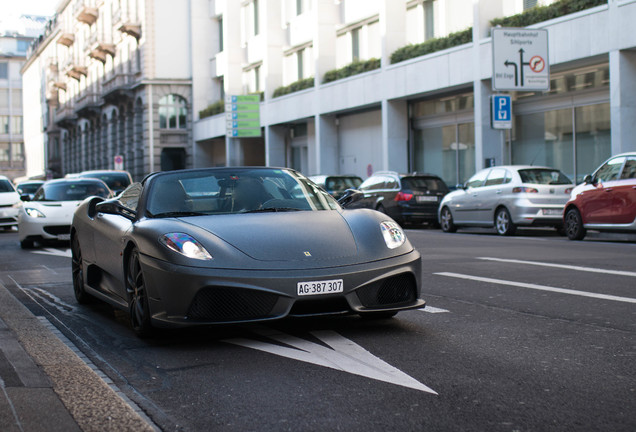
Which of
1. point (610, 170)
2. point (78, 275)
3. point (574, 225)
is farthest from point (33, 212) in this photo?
point (610, 170)

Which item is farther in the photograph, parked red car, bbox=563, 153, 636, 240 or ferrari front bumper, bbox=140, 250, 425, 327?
parked red car, bbox=563, 153, 636, 240

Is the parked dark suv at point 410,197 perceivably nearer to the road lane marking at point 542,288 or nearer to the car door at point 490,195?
the car door at point 490,195

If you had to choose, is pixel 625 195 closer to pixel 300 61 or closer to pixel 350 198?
pixel 350 198

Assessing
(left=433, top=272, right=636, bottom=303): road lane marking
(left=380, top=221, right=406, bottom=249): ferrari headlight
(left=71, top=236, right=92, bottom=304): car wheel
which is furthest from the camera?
(left=71, top=236, right=92, bottom=304): car wheel

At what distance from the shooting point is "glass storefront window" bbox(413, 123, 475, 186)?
3355 centimetres

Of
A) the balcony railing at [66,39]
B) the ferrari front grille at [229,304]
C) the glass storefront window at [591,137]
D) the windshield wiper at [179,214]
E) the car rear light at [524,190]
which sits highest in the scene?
the balcony railing at [66,39]

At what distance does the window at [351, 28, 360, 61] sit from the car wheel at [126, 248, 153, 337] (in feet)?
110

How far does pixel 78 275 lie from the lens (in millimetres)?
8781

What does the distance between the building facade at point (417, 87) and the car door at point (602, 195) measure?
694 cm

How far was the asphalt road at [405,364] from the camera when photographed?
4.20 metres

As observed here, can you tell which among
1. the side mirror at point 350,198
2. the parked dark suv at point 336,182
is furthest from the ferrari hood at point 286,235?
the parked dark suv at point 336,182

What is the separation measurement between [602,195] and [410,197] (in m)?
8.55

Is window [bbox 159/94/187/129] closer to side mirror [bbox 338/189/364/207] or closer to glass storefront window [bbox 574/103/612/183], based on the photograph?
glass storefront window [bbox 574/103/612/183]

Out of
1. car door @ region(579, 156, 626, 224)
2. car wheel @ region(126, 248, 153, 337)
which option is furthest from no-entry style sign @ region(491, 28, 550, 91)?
car wheel @ region(126, 248, 153, 337)
